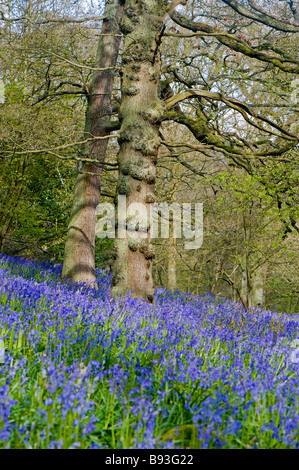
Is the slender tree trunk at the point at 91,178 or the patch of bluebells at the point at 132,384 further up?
the slender tree trunk at the point at 91,178

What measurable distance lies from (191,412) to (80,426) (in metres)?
0.70

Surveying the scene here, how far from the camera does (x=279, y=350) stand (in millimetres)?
4070

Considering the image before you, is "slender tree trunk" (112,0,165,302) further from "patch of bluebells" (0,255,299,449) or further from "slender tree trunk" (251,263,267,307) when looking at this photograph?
"slender tree trunk" (251,263,267,307)

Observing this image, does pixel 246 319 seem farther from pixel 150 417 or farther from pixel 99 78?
pixel 99 78

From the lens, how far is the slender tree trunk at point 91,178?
870 cm

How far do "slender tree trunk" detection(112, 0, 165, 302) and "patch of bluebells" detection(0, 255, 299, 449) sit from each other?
1.18m

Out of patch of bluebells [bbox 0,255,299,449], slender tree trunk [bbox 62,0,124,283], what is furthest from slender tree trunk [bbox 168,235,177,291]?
patch of bluebells [bbox 0,255,299,449]

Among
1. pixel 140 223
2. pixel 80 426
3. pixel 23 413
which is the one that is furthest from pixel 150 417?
pixel 140 223

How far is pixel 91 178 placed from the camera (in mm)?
9008

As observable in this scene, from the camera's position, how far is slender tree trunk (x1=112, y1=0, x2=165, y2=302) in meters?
6.16

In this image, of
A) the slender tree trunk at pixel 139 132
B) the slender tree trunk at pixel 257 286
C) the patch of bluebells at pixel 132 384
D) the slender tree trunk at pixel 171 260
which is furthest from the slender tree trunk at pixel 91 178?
the slender tree trunk at pixel 257 286

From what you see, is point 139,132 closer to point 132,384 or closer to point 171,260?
point 132,384

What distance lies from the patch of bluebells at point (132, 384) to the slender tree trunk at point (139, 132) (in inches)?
46.6

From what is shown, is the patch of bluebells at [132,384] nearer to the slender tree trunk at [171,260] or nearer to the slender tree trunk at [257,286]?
the slender tree trunk at [171,260]
